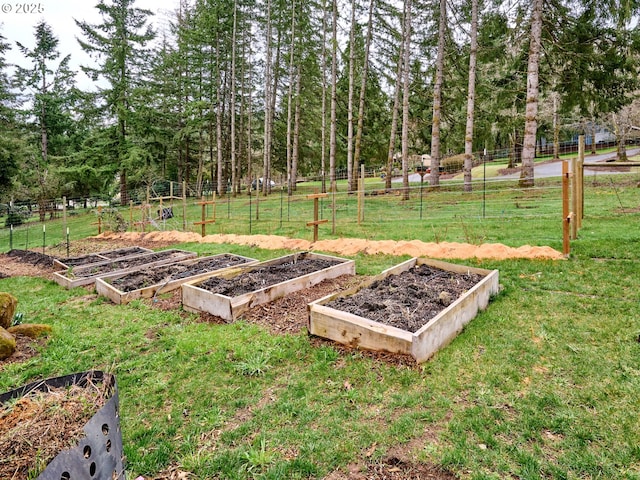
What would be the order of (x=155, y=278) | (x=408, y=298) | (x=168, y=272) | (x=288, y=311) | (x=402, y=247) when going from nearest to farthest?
(x=408, y=298) → (x=288, y=311) → (x=155, y=278) → (x=168, y=272) → (x=402, y=247)

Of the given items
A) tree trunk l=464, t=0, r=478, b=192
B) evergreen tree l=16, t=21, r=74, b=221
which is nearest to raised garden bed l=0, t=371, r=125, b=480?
tree trunk l=464, t=0, r=478, b=192

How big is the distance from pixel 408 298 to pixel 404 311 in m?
0.41

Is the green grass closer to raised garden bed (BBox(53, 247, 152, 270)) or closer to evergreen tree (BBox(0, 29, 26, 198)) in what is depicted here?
raised garden bed (BBox(53, 247, 152, 270))

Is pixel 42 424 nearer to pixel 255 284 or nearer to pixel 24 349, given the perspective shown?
pixel 24 349

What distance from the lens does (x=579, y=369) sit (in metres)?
2.76

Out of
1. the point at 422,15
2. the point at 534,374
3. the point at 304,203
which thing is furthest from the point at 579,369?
the point at 422,15

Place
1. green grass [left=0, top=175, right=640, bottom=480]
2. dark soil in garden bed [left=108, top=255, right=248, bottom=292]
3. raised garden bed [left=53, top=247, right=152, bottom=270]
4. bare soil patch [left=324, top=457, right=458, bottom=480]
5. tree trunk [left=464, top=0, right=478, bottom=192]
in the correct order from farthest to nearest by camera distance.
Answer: tree trunk [left=464, top=0, right=478, bottom=192] → raised garden bed [left=53, top=247, right=152, bottom=270] → dark soil in garden bed [left=108, top=255, right=248, bottom=292] → green grass [left=0, top=175, right=640, bottom=480] → bare soil patch [left=324, top=457, right=458, bottom=480]

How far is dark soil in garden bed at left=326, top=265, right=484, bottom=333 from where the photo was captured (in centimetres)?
337

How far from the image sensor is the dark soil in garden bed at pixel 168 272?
18.6 feet

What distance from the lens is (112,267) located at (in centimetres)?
731

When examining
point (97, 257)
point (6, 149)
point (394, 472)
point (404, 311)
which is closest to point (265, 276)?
point (404, 311)

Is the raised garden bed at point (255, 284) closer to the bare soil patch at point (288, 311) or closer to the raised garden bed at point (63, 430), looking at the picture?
the bare soil patch at point (288, 311)

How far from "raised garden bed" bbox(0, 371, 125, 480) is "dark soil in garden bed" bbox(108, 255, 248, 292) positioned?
4.06 meters

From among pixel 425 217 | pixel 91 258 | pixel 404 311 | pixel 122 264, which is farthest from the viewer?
pixel 425 217
